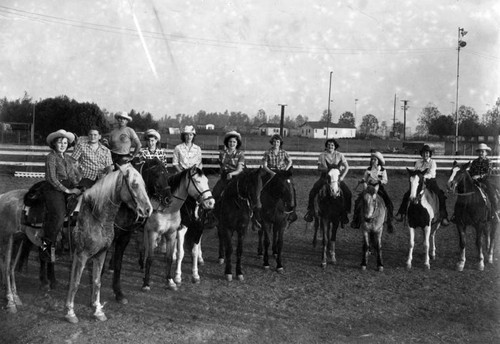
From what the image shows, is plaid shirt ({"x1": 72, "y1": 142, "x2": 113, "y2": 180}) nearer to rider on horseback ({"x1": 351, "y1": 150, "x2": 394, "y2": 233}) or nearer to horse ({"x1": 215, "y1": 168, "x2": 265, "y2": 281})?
horse ({"x1": 215, "y1": 168, "x2": 265, "y2": 281})

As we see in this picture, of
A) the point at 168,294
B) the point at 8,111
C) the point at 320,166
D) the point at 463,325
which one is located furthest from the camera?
the point at 8,111

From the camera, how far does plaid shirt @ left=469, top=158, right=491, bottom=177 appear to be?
970 centimetres

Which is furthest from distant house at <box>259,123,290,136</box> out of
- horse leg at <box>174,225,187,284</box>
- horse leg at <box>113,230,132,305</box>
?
horse leg at <box>113,230,132,305</box>

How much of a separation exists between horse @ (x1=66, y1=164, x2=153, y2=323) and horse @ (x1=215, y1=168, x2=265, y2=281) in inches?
97.2

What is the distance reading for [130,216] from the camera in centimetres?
628

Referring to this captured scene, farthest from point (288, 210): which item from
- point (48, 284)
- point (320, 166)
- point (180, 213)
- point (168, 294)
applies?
point (48, 284)

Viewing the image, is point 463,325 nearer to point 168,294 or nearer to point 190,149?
point 168,294

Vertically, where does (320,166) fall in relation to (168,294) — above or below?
above

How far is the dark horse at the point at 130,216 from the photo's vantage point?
20.4ft

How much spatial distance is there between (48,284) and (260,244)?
4427 mm

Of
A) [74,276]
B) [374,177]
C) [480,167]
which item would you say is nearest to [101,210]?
[74,276]

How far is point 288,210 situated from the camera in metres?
8.48

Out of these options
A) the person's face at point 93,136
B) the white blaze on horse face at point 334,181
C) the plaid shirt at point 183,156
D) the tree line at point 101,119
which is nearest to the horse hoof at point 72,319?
the person's face at point 93,136

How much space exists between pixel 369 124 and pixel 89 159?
95.7 m
